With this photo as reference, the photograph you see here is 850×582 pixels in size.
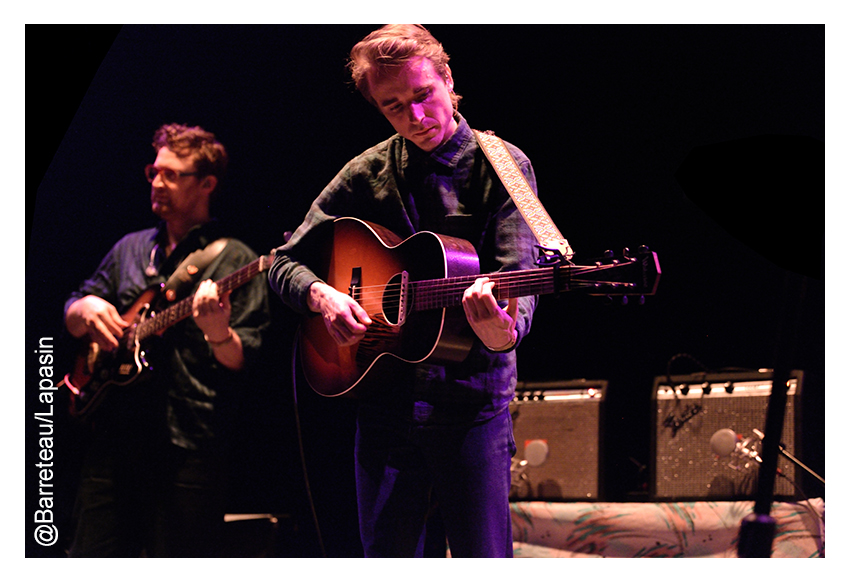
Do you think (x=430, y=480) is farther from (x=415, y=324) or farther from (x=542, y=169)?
(x=542, y=169)

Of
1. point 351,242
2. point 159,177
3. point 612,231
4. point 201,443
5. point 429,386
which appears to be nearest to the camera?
point 429,386

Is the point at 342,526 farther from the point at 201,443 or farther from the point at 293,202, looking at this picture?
the point at 293,202

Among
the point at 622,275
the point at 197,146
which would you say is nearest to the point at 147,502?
the point at 197,146

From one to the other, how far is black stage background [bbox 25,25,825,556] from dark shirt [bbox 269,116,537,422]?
28 centimetres

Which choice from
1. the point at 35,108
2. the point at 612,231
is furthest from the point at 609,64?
the point at 35,108

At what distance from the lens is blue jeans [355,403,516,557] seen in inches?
86.9

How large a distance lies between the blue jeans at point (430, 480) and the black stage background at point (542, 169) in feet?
1.99

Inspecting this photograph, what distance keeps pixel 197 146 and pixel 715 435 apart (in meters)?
2.20

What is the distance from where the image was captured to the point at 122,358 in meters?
3.10

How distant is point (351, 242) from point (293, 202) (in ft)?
1.84

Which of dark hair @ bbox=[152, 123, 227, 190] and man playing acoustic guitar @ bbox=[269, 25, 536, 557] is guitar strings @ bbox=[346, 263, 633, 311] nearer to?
man playing acoustic guitar @ bbox=[269, 25, 536, 557]

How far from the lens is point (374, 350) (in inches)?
94.3
